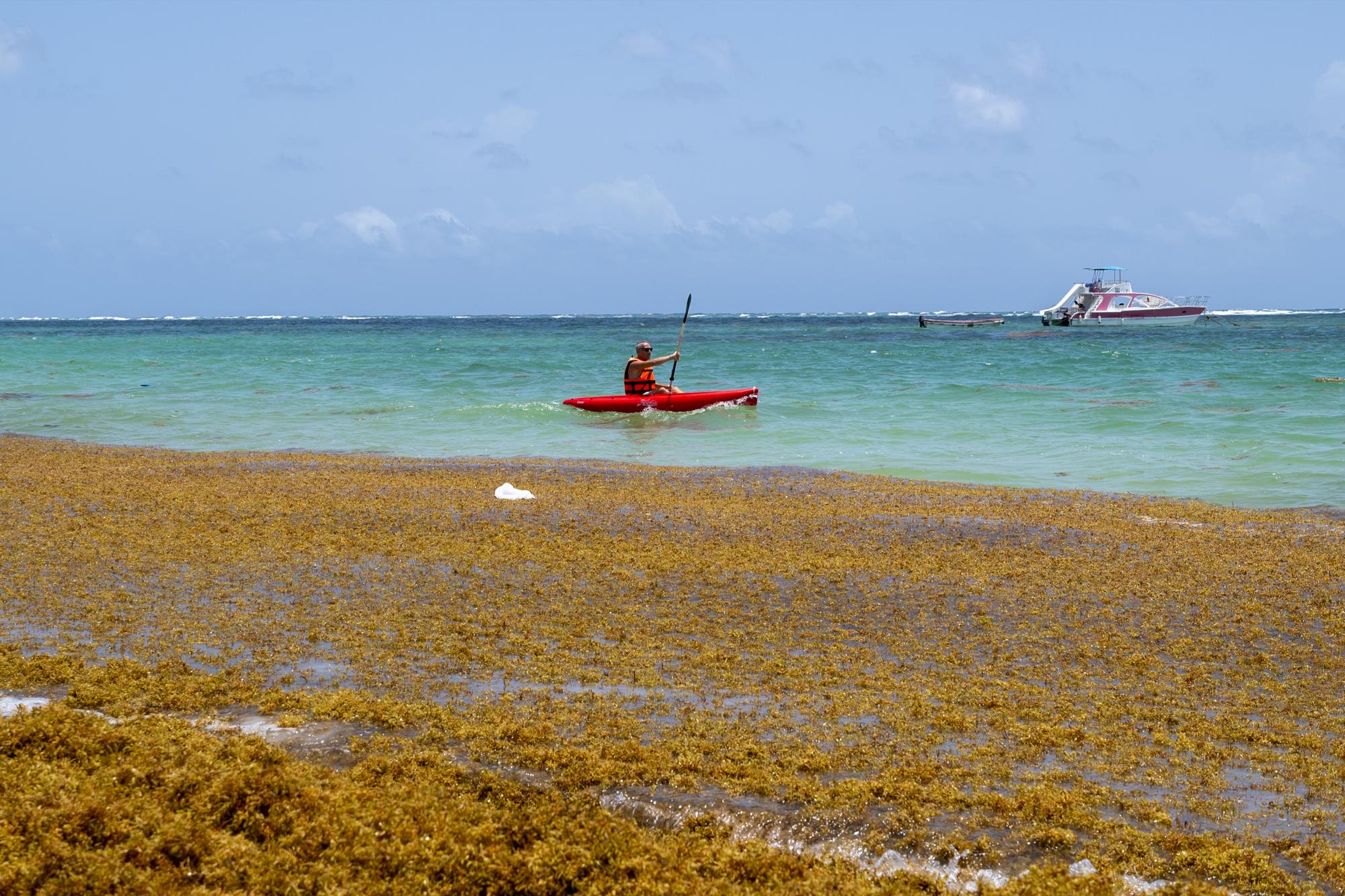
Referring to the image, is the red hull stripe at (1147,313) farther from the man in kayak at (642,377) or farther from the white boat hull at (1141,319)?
the man in kayak at (642,377)

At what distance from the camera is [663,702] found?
584cm

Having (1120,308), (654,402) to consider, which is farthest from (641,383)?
(1120,308)

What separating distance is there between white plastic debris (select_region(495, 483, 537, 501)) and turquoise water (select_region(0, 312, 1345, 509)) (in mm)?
4825

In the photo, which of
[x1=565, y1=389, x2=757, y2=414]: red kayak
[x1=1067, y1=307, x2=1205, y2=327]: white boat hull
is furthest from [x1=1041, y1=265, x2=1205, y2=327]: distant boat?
[x1=565, y1=389, x2=757, y2=414]: red kayak

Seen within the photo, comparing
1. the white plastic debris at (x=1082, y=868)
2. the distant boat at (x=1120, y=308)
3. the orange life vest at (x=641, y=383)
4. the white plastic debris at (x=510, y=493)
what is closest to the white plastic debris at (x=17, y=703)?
the white plastic debris at (x=1082, y=868)

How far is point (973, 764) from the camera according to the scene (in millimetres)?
5070

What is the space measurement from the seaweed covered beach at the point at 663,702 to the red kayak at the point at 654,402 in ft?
45.7

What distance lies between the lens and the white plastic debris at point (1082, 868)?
416 cm

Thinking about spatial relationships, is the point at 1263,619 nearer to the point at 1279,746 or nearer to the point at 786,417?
the point at 1279,746

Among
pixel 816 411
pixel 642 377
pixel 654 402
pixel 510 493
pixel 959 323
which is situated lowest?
pixel 510 493

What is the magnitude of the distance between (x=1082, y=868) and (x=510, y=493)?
8878 millimetres

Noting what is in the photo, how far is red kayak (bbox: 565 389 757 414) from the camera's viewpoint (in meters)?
25.0

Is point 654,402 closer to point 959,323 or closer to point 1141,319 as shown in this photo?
point 1141,319

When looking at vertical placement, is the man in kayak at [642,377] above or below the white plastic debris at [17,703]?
above
